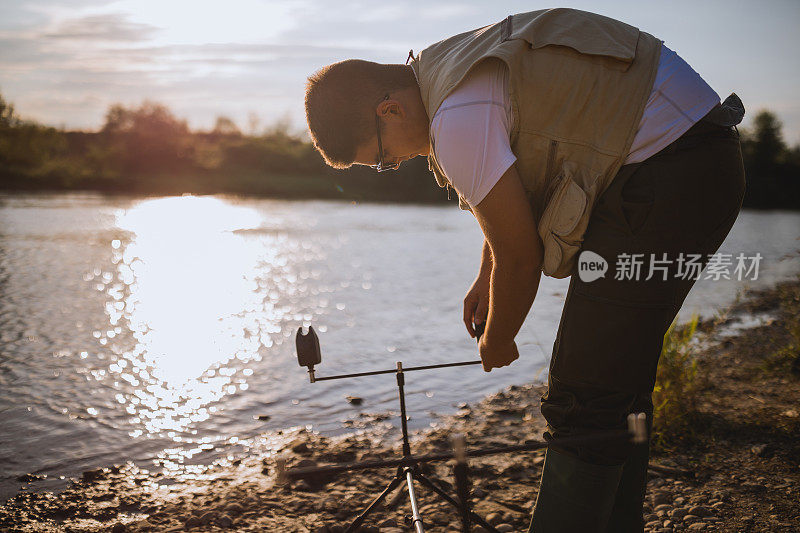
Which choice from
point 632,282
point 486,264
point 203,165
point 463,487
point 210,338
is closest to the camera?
point 463,487

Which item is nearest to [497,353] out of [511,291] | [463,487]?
[511,291]

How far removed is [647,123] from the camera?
1.56 metres

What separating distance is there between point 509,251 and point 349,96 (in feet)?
2.13

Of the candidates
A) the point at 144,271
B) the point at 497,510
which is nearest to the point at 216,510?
the point at 497,510

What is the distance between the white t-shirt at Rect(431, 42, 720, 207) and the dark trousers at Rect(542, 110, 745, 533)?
5 centimetres

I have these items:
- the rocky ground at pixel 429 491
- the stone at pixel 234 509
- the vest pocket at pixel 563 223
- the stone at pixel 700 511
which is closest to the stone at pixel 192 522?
the rocky ground at pixel 429 491

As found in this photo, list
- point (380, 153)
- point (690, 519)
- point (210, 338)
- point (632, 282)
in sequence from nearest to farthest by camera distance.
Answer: point (632, 282), point (380, 153), point (690, 519), point (210, 338)

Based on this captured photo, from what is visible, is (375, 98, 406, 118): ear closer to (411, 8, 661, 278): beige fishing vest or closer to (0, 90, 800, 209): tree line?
(411, 8, 661, 278): beige fishing vest

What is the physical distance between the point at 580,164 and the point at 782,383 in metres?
3.95

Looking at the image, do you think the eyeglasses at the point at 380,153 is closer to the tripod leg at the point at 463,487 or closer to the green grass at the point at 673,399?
the tripod leg at the point at 463,487

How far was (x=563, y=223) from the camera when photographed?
1.57 meters

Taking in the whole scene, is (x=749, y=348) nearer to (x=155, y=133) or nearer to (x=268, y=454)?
(x=268, y=454)

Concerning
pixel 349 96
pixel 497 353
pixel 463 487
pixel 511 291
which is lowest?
pixel 463 487

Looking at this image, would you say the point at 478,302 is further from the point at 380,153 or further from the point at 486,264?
the point at 380,153
